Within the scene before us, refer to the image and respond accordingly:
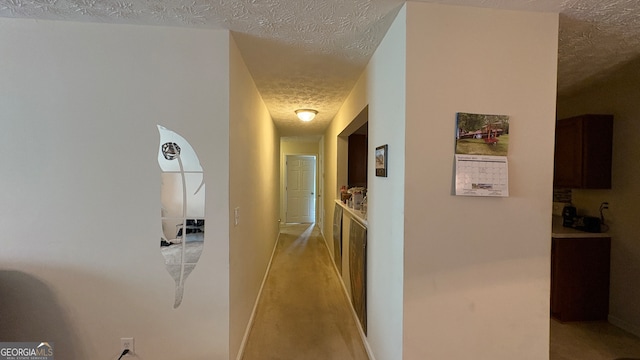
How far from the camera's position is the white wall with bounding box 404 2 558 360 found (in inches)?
52.2

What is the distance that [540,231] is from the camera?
1389 millimetres

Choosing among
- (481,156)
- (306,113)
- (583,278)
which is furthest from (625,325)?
(306,113)

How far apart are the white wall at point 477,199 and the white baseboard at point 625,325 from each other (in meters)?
1.77

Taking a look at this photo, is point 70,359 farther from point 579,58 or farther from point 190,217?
point 579,58

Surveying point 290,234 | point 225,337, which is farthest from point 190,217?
point 290,234

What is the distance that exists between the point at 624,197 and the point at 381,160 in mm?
2503

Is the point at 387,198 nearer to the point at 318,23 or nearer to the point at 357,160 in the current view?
the point at 318,23

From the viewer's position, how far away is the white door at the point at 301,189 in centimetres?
700

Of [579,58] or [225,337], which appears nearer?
[225,337]

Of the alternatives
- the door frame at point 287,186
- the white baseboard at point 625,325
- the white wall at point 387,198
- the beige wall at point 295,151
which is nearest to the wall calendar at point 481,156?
the white wall at point 387,198

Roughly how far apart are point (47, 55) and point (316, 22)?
1596mm

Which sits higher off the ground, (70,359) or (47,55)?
(47,55)

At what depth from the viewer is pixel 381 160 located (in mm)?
1659

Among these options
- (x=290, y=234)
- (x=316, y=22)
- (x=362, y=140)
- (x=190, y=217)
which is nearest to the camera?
(x=316, y=22)
